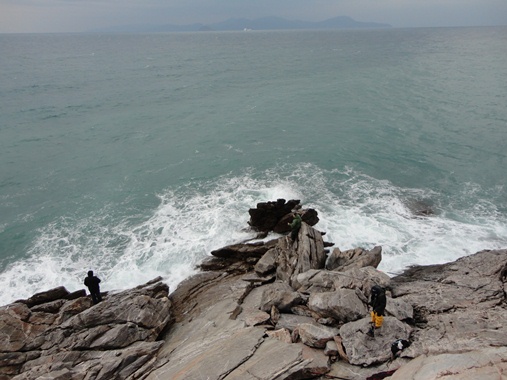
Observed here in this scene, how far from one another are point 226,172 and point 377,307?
88.4 feet

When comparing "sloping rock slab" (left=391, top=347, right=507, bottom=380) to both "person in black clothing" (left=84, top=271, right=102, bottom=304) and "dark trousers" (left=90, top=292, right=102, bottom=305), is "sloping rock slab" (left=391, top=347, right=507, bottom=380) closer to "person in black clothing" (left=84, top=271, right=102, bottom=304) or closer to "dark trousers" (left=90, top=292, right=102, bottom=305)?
"person in black clothing" (left=84, top=271, right=102, bottom=304)

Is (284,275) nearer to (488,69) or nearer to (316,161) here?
(316,161)

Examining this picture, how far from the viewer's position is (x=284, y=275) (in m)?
20.3

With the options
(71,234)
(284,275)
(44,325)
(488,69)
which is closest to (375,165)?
(284,275)

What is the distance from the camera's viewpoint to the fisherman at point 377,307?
1329cm

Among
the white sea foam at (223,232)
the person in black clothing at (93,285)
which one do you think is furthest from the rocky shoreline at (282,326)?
the white sea foam at (223,232)

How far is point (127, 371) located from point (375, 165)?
32.9 m

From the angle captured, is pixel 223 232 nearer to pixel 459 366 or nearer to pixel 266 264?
pixel 266 264

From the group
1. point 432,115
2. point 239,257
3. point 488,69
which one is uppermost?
point 488,69

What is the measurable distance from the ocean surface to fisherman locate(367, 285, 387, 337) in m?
10.8

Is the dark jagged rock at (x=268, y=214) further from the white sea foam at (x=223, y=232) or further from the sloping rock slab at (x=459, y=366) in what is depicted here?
the sloping rock slab at (x=459, y=366)

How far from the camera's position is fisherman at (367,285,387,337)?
13289 millimetres

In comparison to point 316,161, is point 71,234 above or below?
below

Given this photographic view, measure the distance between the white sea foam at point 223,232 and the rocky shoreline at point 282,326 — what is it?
9.63ft
